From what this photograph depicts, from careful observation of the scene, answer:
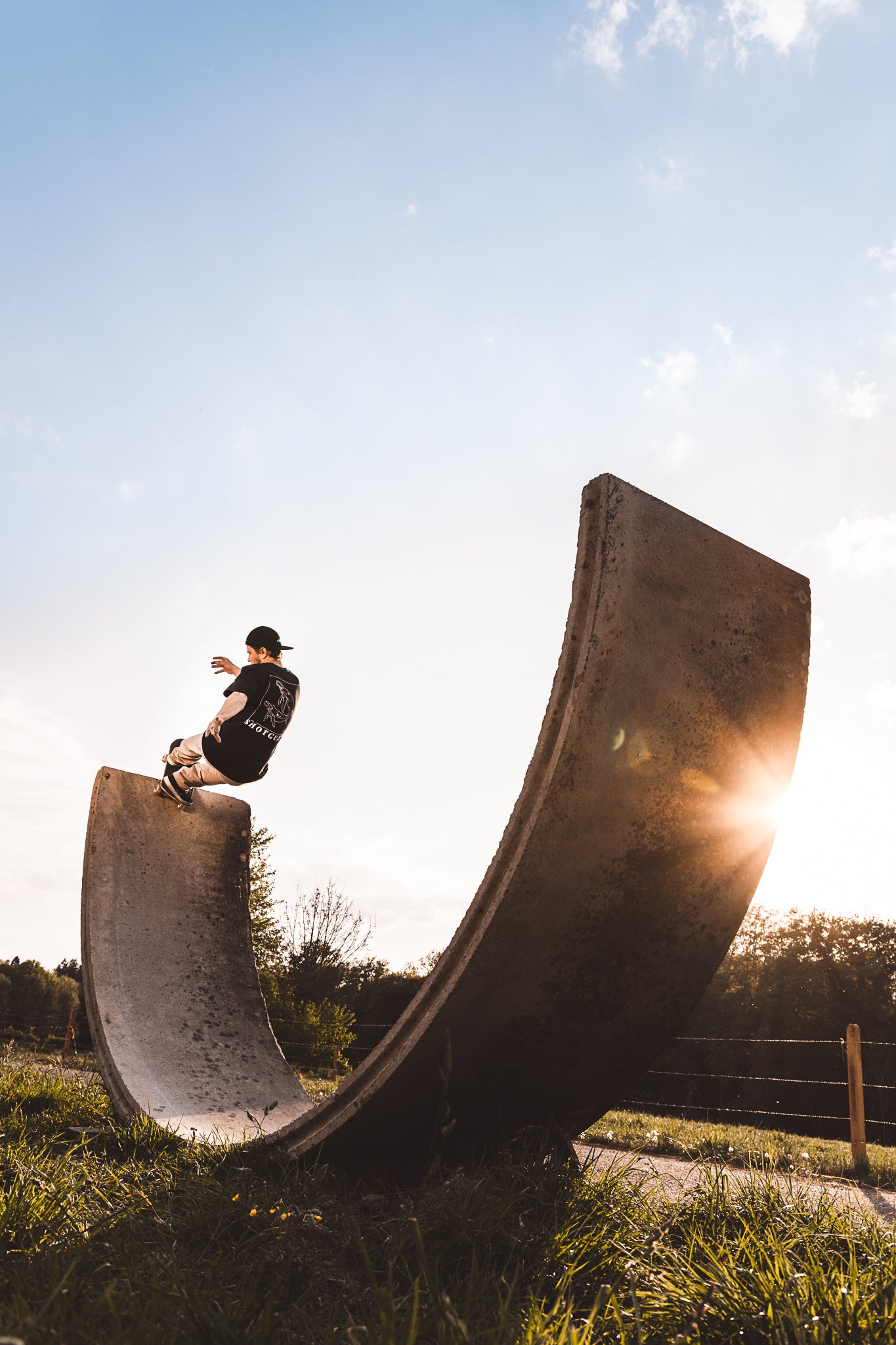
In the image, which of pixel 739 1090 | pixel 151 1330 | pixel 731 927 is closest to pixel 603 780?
pixel 731 927

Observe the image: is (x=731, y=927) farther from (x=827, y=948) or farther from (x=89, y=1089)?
(x=827, y=948)

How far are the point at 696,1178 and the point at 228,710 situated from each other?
127 inches

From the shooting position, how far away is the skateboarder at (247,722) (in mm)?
4578

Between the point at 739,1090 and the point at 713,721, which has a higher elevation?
the point at 713,721

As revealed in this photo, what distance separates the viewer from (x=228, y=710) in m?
4.60

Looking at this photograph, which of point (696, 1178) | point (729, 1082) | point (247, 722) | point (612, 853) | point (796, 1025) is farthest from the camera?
point (796, 1025)

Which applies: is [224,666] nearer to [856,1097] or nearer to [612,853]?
[612,853]

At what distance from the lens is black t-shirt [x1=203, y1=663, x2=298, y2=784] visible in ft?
15.0

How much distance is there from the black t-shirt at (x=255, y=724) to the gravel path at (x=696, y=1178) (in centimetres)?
255

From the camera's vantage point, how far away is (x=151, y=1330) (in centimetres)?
133

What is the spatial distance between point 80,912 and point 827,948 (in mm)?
29251

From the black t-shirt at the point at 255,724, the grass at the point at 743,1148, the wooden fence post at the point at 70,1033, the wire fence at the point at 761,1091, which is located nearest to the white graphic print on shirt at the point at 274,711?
the black t-shirt at the point at 255,724

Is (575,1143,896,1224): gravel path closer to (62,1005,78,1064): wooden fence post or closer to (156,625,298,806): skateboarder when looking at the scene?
(156,625,298,806): skateboarder

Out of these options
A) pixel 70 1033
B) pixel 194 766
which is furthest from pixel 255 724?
pixel 70 1033
